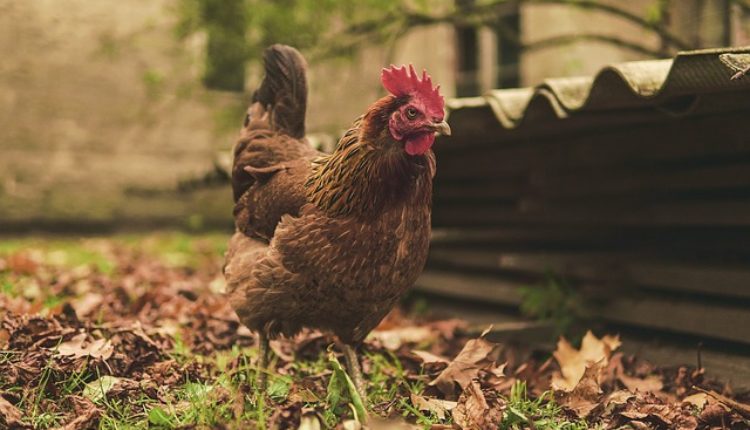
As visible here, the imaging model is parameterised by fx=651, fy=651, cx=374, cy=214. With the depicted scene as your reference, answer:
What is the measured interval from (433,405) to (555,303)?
1792 mm

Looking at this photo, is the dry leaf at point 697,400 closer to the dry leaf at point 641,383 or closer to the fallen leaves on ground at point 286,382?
the fallen leaves on ground at point 286,382

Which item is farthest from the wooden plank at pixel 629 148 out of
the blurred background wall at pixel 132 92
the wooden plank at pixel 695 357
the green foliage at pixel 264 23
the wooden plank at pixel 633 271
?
the blurred background wall at pixel 132 92

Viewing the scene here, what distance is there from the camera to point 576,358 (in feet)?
9.74

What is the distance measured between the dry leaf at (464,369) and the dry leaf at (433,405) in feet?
0.47

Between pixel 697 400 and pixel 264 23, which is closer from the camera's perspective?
pixel 697 400

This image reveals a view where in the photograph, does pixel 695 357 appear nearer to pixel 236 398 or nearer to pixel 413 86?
pixel 413 86

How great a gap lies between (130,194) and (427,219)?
9319mm

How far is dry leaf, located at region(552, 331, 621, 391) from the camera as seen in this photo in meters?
2.82

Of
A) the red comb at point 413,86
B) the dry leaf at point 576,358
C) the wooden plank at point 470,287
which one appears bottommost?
the wooden plank at point 470,287

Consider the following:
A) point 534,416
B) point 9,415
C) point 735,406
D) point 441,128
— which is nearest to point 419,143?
point 441,128

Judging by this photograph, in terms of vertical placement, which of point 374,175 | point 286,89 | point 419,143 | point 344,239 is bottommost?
point 344,239

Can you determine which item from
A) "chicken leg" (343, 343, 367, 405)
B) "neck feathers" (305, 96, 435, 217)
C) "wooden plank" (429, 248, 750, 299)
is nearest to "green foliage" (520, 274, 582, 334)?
"wooden plank" (429, 248, 750, 299)

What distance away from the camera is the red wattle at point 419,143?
2330mm

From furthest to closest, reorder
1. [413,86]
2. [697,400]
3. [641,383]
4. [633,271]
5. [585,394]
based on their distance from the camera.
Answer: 1. [633,271]
2. [641,383]
3. [697,400]
4. [585,394]
5. [413,86]
